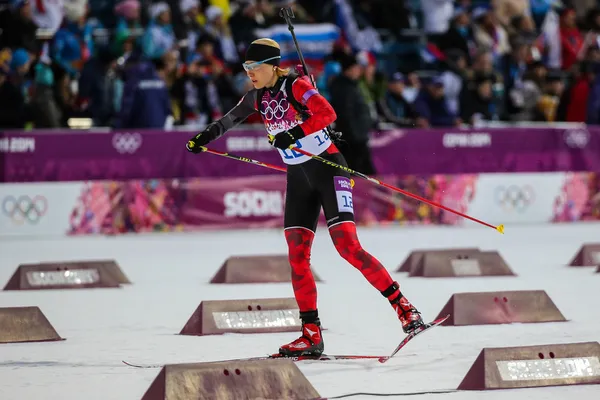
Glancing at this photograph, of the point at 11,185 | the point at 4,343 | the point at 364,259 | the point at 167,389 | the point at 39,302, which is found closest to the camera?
the point at 167,389

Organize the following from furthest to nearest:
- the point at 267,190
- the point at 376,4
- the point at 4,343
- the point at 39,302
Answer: the point at 376,4
the point at 267,190
the point at 39,302
the point at 4,343

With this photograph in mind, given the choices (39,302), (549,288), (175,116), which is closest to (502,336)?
(549,288)

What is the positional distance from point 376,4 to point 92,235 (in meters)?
8.09

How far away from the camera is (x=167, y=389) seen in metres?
6.80

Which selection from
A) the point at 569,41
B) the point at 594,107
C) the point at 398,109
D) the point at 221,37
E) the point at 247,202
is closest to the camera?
the point at 247,202

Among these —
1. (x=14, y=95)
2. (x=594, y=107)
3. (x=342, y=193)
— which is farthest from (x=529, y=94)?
(x=342, y=193)

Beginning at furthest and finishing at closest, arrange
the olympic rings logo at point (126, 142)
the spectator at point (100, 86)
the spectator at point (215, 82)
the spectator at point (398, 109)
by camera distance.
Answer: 1. the spectator at point (398, 109)
2. the spectator at point (215, 82)
3. the spectator at point (100, 86)
4. the olympic rings logo at point (126, 142)

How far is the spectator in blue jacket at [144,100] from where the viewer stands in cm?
1898

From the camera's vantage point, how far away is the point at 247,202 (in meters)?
19.3

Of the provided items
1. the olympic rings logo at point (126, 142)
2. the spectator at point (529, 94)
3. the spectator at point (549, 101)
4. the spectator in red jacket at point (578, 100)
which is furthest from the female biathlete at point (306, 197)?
the spectator at point (529, 94)

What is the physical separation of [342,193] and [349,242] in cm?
35

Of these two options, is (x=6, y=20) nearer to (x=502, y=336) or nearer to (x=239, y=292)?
(x=239, y=292)

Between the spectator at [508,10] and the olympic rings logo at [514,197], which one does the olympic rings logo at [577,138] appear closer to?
the olympic rings logo at [514,197]

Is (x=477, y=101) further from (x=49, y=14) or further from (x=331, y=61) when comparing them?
(x=49, y=14)
